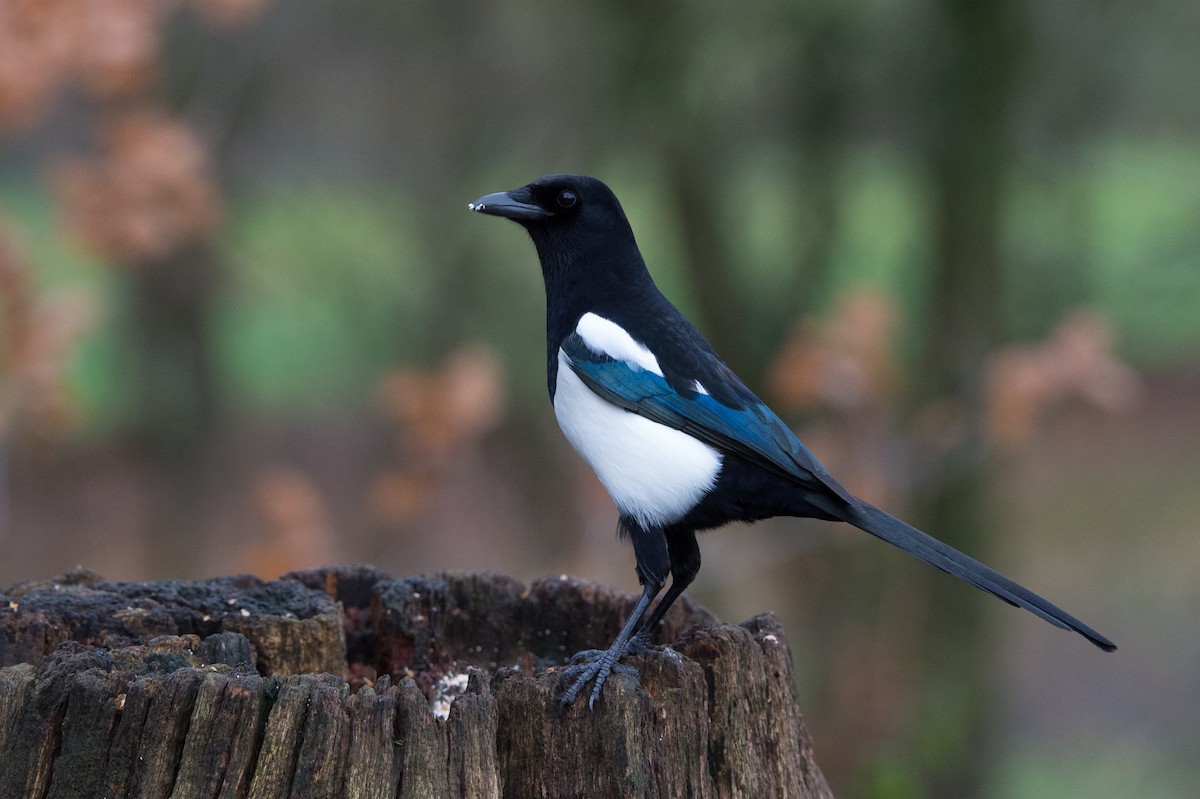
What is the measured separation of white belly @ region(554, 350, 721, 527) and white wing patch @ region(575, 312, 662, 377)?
4.1 inches

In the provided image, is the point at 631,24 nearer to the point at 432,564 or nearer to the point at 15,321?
the point at 15,321

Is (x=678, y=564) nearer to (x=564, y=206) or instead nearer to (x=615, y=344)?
(x=615, y=344)

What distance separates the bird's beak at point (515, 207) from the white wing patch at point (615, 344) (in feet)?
1.36

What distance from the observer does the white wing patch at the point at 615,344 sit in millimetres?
3443

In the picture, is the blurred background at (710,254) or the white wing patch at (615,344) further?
the blurred background at (710,254)

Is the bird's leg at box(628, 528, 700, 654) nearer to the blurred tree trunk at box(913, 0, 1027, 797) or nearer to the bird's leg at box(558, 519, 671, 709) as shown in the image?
the bird's leg at box(558, 519, 671, 709)

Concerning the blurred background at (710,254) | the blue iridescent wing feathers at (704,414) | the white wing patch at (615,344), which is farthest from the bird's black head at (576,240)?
the blurred background at (710,254)

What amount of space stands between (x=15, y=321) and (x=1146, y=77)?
7252 mm

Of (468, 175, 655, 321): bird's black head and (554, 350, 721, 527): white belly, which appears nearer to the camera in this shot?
(554, 350, 721, 527): white belly

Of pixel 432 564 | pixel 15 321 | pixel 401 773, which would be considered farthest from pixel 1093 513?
pixel 401 773

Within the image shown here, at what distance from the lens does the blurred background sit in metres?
5.73

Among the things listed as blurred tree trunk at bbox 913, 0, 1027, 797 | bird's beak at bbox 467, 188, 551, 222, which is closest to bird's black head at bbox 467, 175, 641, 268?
bird's beak at bbox 467, 188, 551, 222

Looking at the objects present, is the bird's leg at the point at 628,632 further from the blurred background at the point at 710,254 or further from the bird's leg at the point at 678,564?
the blurred background at the point at 710,254

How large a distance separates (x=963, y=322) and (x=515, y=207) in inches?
150
